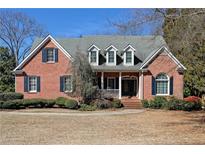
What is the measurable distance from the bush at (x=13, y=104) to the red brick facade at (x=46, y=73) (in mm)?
4069

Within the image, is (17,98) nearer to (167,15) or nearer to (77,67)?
(77,67)

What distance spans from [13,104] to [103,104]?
6.15 m

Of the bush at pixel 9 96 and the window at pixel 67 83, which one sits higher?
the window at pixel 67 83

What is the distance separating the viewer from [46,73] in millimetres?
33531

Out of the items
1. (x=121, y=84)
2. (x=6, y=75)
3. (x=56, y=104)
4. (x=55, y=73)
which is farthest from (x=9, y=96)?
(x=121, y=84)

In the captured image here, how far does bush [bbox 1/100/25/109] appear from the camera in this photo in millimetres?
28614

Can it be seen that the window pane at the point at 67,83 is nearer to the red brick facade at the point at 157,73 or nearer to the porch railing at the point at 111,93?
the porch railing at the point at 111,93

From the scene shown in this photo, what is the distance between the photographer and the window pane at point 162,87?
33500 millimetres

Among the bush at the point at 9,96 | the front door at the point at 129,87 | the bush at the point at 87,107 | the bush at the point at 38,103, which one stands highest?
the front door at the point at 129,87

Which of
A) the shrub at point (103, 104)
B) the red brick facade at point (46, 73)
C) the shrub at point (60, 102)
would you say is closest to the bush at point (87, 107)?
the shrub at point (103, 104)

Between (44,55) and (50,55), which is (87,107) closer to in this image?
(50,55)

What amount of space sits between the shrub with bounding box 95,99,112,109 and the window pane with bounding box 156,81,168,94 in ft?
16.3
